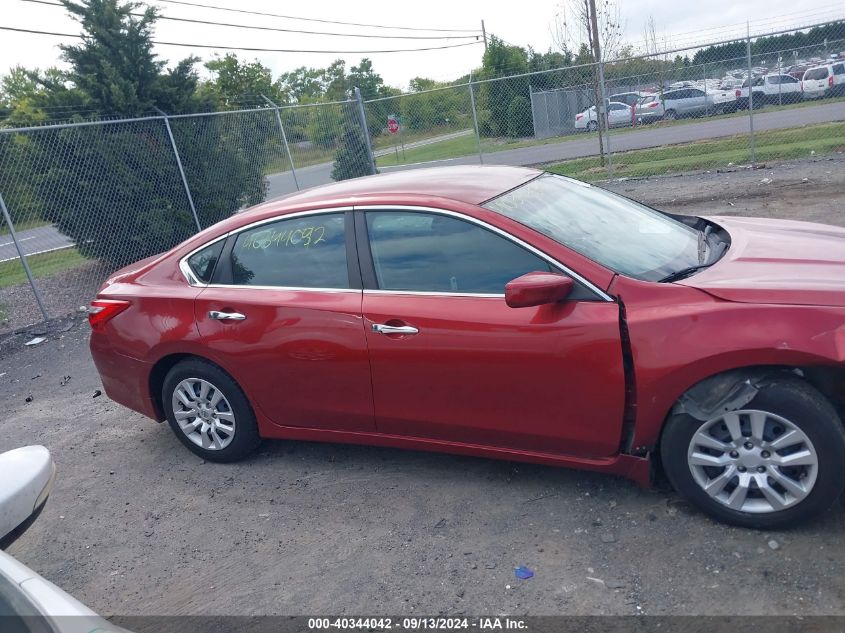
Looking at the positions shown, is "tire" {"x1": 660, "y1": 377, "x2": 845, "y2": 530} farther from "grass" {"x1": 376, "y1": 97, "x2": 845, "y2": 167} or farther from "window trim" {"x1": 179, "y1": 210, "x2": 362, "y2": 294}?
"grass" {"x1": 376, "y1": 97, "x2": 845, "y2": 167}

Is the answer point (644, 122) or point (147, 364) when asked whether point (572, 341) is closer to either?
point (147, 364)

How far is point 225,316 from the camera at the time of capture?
424 cm

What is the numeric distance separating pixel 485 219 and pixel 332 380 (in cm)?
123

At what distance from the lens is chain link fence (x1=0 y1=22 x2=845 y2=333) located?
10414 millimetres

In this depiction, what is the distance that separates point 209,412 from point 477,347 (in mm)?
1946

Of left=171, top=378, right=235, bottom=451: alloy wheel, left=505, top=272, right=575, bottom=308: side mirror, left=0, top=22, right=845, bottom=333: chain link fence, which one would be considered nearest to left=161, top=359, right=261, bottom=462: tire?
left=171, top=378, right=235, bottom=451: alloy wheel

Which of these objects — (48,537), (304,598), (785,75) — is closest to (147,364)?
(48,537)

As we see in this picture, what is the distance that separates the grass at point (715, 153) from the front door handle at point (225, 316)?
12151 millimetres

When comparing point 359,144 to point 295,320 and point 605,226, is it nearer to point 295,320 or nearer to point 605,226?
point 295,320

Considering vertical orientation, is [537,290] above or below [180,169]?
below

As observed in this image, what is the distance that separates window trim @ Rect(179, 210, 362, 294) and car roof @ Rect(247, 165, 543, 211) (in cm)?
8

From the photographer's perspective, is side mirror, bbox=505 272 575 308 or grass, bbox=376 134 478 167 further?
grass, bbox=376 134 478 167

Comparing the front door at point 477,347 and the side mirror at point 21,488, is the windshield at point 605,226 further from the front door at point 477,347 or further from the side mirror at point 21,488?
the side mirror at point 21,488

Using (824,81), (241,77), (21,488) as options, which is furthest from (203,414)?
(241,77)
